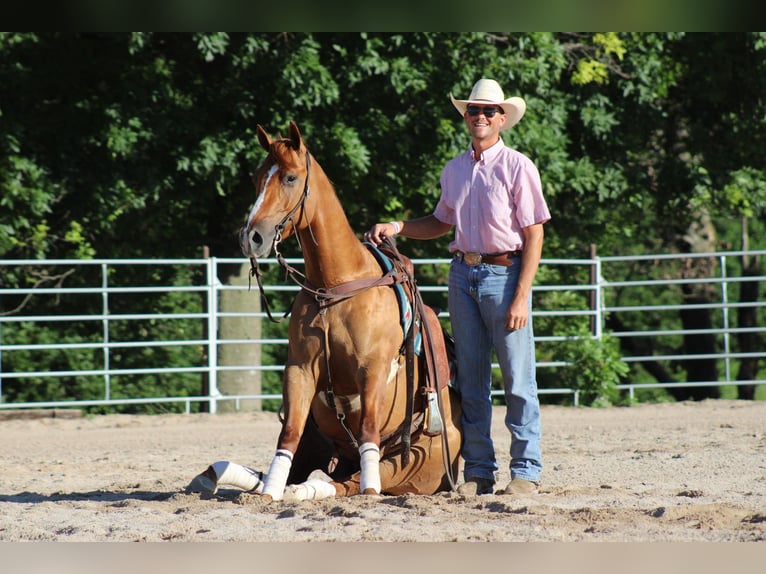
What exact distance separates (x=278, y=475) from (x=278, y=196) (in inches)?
53.1

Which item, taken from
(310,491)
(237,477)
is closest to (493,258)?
(310,491)

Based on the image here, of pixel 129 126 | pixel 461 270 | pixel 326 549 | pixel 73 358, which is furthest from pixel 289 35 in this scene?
pixel 326 549

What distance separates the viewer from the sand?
15.2 ft

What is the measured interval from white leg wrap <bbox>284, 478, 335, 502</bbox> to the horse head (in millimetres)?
1175

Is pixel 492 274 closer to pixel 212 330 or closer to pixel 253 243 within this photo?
pixel 253 243

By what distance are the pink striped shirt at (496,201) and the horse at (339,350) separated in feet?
1.47

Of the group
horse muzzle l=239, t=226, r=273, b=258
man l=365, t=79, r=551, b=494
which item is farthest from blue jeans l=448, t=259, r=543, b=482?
horse muzzle l=239, t=226, r=273, b=258

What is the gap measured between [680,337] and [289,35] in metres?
12.9

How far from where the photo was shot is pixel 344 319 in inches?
207

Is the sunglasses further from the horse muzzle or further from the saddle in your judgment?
the horse muzzle

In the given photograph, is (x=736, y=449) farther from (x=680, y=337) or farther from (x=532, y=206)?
(x=680, y=337)

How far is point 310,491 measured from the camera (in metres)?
5.32

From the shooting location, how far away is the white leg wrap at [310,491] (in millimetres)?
5293

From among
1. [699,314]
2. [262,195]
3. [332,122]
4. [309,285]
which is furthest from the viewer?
[699,314]
